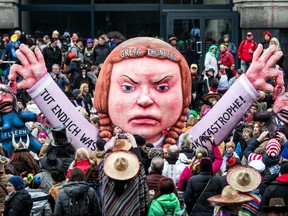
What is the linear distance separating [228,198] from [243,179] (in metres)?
0.57

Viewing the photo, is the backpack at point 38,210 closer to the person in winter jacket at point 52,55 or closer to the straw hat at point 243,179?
the straw hat at point 243,179

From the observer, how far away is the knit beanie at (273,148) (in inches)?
661

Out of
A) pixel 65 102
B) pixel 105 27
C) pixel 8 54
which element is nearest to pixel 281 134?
pixel 65 102

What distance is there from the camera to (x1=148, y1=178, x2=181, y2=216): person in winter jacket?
14727mm

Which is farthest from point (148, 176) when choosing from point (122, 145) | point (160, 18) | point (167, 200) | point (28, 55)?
point (160, 18)

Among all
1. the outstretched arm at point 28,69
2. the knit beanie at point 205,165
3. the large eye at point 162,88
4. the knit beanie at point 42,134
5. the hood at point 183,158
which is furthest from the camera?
the knit beanie at point 42,134

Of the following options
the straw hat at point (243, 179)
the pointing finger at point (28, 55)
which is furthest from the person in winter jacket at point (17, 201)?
the pointing finger at point (28, 55)

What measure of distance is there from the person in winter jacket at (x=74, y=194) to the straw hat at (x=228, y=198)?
1351 mm

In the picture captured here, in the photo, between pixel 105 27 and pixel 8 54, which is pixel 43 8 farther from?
pixel 8 54

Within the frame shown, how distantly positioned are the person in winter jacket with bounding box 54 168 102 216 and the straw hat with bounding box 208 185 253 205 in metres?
1.35

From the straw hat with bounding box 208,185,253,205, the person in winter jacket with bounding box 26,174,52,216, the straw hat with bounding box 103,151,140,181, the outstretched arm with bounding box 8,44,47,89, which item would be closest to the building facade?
the outstretched arm with bounding box 8,44,47,89

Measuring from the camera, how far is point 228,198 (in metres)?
14.3

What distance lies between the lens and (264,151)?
1759 cm

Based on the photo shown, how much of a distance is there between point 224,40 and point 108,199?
15.2 m
